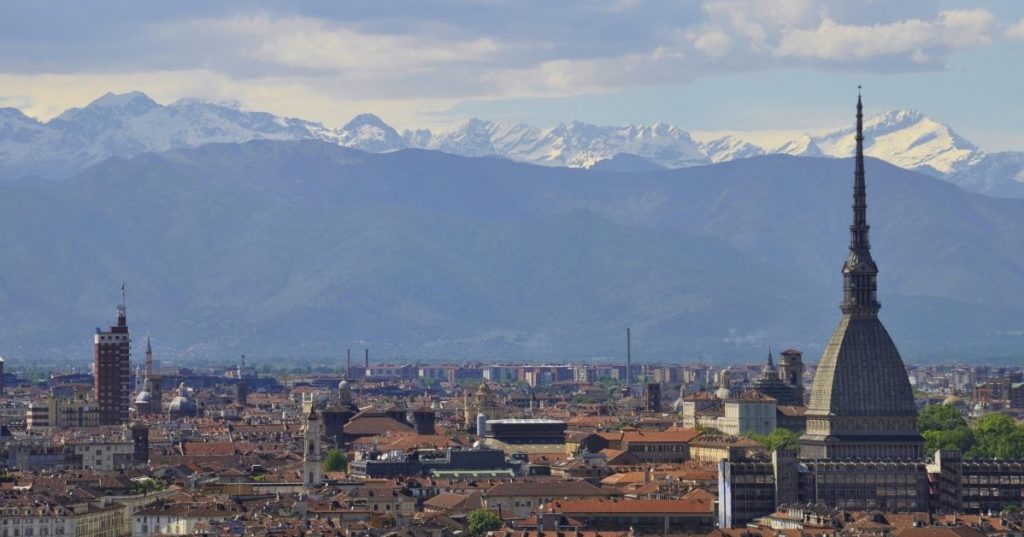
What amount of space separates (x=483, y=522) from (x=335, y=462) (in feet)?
165

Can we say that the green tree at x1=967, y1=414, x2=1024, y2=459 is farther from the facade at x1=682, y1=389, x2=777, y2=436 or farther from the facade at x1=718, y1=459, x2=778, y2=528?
the facade at x1=718, y1=459, x2=778, y2=528

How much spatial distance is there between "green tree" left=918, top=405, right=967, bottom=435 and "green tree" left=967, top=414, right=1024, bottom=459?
1.51m

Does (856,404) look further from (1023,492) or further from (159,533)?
(159,533)

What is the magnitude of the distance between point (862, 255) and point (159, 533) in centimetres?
5717

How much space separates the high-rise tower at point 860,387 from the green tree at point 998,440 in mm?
5583

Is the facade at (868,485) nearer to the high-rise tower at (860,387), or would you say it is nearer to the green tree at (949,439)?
the high-rise tower at (860,387)

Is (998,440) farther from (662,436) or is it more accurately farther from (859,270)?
(662,436)

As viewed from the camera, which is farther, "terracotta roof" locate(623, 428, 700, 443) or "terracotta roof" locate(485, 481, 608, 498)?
"terracotta roof" locate(623, 428, 700, 443)

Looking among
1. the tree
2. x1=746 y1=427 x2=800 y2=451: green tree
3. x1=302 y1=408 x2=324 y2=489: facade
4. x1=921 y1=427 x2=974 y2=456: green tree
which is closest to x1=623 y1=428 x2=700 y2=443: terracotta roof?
x1=746 y1=427 x2=800 y2=451: green tree

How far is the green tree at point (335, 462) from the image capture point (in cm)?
16138

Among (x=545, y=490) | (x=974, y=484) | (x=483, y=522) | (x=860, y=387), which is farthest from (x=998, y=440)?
(x=483, y=522)

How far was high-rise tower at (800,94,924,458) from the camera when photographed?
488 ft

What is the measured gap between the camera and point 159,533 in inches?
4382

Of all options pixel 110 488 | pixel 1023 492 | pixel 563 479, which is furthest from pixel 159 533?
pixel 1023 492
